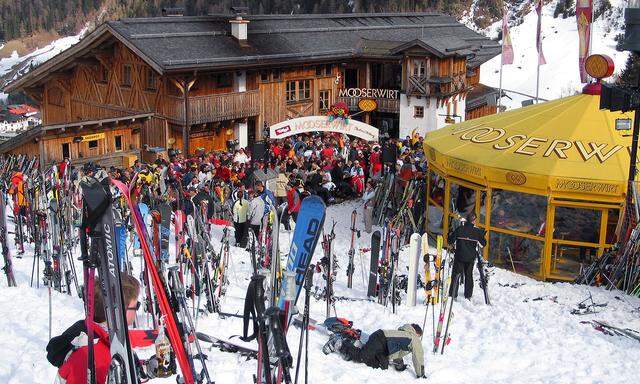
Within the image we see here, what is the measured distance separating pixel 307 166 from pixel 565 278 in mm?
8339

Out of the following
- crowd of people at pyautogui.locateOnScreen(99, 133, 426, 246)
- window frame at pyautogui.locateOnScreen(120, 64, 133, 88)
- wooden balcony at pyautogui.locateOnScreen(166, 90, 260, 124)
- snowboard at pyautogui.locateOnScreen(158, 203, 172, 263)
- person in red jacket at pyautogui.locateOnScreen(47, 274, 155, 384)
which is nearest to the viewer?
person in red jacket at pyautogui.locateOnScreen(47, 274, 155, 384)

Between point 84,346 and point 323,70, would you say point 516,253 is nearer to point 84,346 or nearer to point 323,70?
point 84,346

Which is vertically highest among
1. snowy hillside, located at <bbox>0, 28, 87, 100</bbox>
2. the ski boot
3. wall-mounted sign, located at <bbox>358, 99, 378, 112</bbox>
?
the ski boot

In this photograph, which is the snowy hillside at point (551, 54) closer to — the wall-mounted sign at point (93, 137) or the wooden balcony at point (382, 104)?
the wooden balcony at point (382, 104)

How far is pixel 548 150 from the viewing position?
1392 cm

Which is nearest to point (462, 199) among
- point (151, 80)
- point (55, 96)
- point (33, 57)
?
point (151, 80)

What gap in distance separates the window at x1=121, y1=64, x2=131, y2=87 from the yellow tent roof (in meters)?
16.4

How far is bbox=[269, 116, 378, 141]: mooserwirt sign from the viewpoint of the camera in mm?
22844

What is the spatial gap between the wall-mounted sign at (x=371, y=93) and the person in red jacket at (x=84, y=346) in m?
29.0

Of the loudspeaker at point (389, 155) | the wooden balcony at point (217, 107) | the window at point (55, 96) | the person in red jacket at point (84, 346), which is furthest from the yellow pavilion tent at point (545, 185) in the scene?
the window at point (55, 96)

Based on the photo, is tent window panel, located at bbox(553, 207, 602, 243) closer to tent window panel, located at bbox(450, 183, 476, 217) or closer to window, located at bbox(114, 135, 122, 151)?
tent window panel, located at bbox(450, 183, 476, 217)

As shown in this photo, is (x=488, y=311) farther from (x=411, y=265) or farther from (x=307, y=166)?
(x=307, y=166)

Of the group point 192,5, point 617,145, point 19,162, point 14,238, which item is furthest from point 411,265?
point 192,5

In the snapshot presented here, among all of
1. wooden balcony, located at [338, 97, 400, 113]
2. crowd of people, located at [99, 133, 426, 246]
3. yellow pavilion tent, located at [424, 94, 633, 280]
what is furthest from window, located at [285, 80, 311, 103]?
yellow pavilion tent, located at [424, 94, 633, 280]
